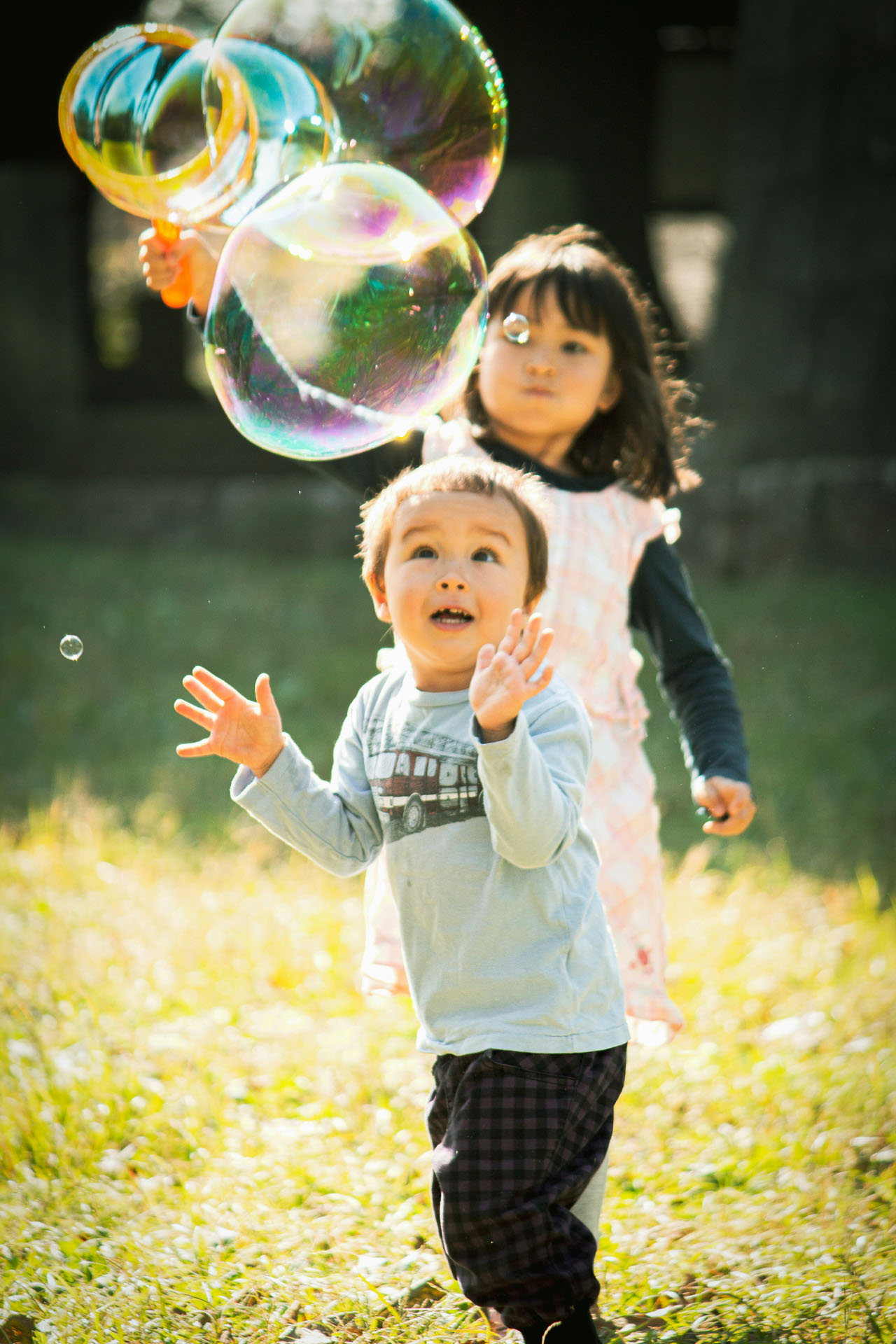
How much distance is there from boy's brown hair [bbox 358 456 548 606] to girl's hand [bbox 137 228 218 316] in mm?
620

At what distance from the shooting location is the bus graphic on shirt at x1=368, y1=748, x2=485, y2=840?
67.3 inches

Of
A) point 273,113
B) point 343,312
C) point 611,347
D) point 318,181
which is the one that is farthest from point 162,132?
point 611,347

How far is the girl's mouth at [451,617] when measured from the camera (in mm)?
1710

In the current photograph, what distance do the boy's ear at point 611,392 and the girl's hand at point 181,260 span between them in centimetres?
67

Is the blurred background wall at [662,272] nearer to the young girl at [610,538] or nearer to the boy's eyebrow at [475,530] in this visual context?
the young girl at [610,538]

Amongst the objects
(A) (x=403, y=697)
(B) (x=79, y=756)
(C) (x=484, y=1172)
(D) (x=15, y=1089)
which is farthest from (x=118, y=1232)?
(B) (x=79, y=756)

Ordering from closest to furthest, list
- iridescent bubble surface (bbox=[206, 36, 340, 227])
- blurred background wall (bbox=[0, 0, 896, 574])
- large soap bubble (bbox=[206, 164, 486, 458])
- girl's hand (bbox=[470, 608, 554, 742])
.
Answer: girl's hand (bbox=[470, 608, 554, 742]) → large soap bubble (bbox=[206, 164, 486, 458]) → iridescent bubble surface (bbox=[206, 36, 340, 227]) → blurred background wall (bbox=[0, 0, 896, 574])

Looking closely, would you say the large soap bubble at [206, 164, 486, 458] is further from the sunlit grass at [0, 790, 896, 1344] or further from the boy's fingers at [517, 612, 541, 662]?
the sunlit grass at [0, 790, 896, 1344]

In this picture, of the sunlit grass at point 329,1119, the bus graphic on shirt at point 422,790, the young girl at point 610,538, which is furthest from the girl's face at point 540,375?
the sunlit grass at point 329,1119

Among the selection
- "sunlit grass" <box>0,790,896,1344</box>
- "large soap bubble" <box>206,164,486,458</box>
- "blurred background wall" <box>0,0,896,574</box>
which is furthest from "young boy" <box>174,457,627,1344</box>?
Result: "blurred background wall" <box>0,0,896,574</box>

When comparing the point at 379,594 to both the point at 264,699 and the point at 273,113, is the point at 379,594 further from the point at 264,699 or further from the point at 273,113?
the point at 273,113

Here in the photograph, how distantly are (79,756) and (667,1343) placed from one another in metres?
3.32

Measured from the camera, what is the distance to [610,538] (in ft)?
7.35

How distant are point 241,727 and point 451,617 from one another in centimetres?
32
